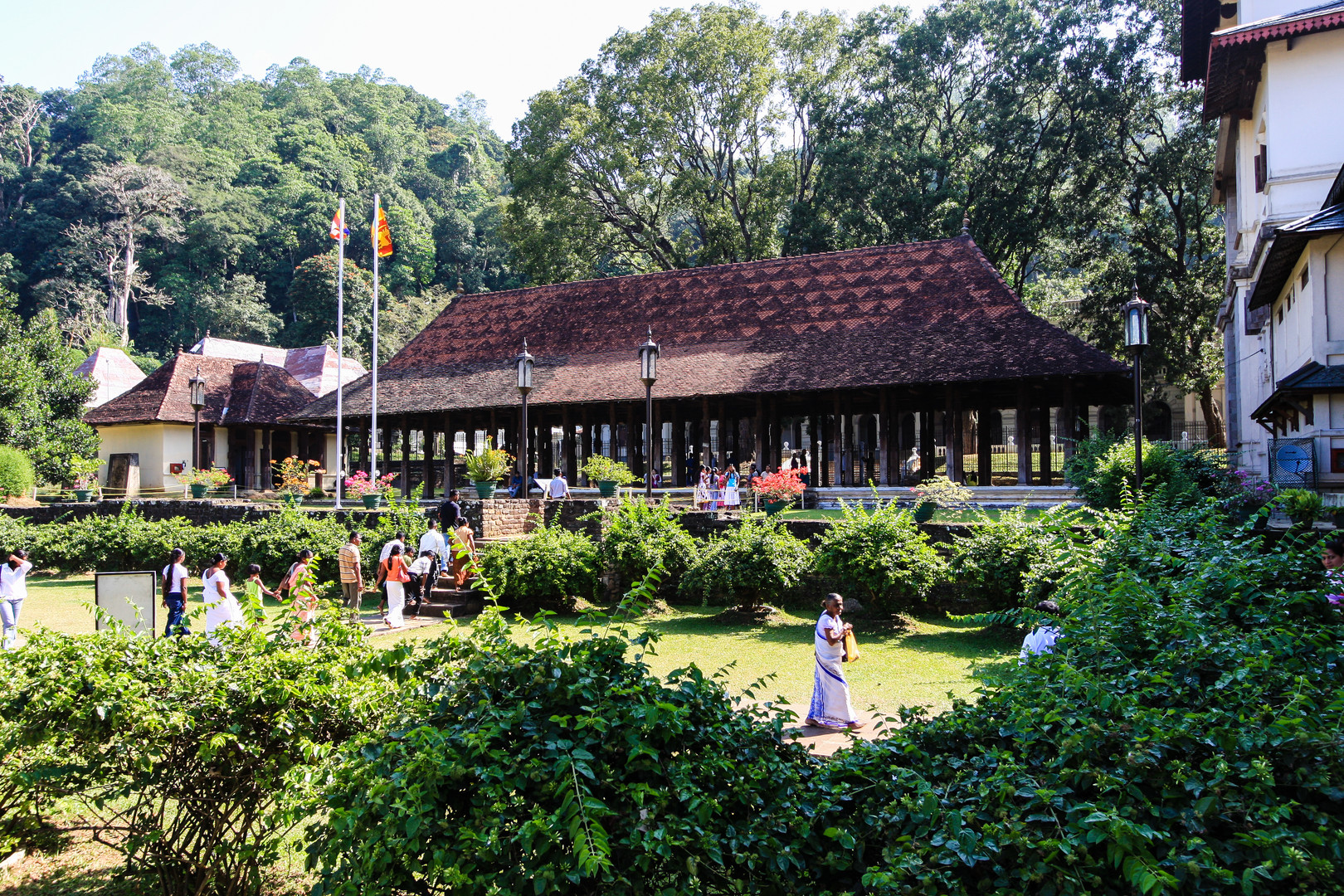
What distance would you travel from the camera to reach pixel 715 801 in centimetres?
279

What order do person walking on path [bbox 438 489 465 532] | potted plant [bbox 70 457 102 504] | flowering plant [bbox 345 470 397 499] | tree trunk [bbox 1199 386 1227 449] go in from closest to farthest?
1. person walking on path [bbox 438 489 465 532]
2. flowering plant [bbox 345 470 397 499]
3. potted plant [bbox 70 457 102 504]
4. tree trunk [bbox 1199 386 1227 449]

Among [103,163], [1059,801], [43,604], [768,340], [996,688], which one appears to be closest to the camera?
[1059,801]

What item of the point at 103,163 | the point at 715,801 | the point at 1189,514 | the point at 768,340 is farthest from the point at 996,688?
the point at 103,163

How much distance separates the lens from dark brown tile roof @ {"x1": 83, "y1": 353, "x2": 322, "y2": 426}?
33.2 m

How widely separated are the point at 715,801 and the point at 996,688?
1696mm

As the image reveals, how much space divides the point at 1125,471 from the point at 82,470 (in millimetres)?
29312

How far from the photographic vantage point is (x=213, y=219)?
193 ft

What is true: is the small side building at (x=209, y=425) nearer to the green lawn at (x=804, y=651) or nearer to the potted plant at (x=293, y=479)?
the potted plant at (x=293, y=479)

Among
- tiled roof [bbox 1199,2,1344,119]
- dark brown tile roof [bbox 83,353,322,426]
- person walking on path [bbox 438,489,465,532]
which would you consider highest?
tiled roof [bbox 1199,2,1344,119]

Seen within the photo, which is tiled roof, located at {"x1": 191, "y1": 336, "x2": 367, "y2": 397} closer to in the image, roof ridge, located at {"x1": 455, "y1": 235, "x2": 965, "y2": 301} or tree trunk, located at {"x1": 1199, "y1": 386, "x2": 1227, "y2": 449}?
roof ridge, located at {"x1": 455, "y1": 235, "x2": 965, "y2": 301}

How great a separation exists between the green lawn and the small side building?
65.5ft

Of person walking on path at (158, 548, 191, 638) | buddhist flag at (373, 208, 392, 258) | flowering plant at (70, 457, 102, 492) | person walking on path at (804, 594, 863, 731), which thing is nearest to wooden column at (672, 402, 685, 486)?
buddhist flag at (373, 208, 392, 258)

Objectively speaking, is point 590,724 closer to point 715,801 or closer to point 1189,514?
point 715,801

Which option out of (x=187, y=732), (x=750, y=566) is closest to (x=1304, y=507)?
(x=750, y=566)
